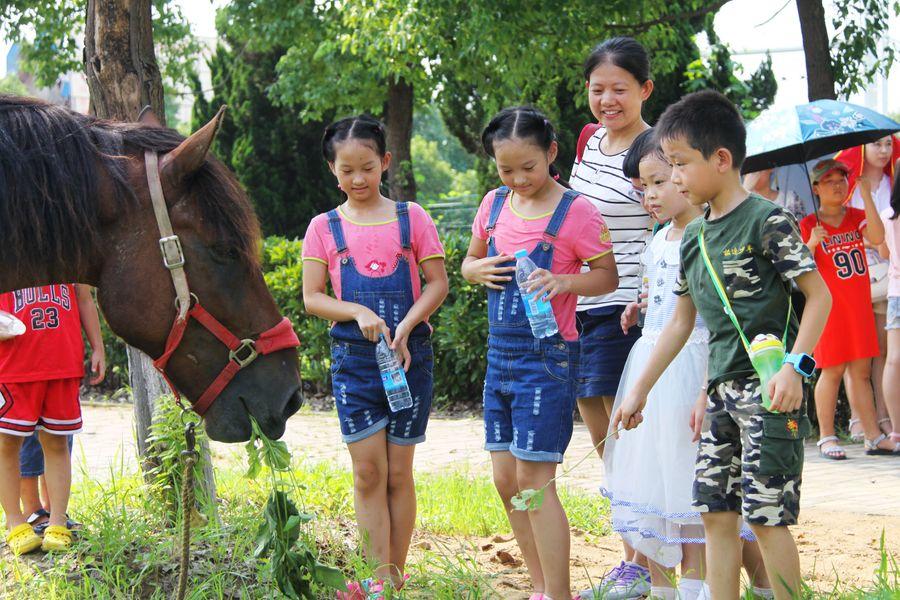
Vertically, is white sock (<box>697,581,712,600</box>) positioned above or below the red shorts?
below

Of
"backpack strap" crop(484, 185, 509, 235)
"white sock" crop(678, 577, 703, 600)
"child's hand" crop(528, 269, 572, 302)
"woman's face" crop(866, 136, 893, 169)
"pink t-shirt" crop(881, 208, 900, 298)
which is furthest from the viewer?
"woman's face" crop(866, 136, 893, 169)

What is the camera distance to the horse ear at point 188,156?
2.78 meters

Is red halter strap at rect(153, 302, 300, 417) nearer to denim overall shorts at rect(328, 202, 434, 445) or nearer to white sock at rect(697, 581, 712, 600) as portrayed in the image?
denim overall shorts at rect(328, 202, 434, 445)

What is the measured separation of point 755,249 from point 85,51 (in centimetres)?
336

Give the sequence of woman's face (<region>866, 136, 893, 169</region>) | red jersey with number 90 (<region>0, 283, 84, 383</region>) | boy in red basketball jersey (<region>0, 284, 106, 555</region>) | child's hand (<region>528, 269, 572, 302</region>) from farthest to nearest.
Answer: woman's face (<region>866, 136, 893, 169</region>) → red jersey with number 90 (<region>0, 283, 84, 383</region>) → boy in red basketball jersey (<region>0, 284, 106, 555</region>) → child's hand (<region>528, 269, 572, 302</region>)

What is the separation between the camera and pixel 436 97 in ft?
53.8

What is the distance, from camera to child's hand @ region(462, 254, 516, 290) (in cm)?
367

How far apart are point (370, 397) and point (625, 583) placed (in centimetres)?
129

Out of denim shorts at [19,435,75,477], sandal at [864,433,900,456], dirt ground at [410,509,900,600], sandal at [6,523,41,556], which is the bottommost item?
dirt ground at [410,509,900,600]

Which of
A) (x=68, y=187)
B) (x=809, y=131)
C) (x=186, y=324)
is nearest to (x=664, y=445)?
(x=186, y=324)

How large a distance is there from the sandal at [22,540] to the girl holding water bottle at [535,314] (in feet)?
7.02

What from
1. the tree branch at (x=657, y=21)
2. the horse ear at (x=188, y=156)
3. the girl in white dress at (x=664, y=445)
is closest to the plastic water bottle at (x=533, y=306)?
the girl in white dress at (x=664, y=445)

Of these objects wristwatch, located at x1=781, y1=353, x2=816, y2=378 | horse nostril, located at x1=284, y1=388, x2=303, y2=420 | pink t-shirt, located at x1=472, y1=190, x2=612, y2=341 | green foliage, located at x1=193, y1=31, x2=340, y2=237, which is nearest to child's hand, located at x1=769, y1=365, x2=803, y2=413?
wristwatch, located at x1=781, y1=353, x2=816, y2=378

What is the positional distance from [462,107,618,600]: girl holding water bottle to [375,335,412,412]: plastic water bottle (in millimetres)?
333
